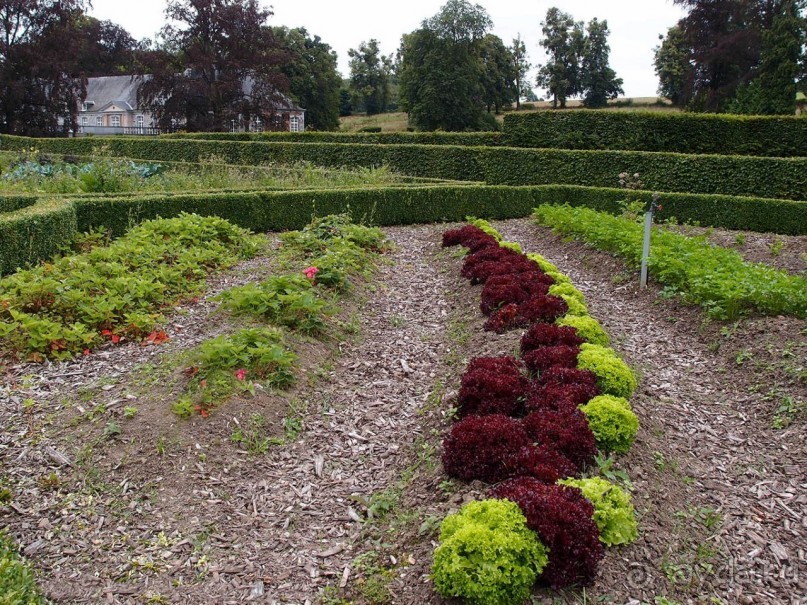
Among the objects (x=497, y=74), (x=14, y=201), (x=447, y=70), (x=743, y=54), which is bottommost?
(x=14, y=201)

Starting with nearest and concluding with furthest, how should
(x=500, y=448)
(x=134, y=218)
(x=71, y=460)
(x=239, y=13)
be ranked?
(x=500, y=448)
(x=71, y=460)
(x=134, y=218)
(x=239, y=13)

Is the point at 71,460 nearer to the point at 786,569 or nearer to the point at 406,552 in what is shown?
the point at 406,552

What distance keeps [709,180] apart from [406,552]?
14.9 meters

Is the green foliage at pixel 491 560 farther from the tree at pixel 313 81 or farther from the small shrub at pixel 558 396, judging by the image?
the tree at pixel 313 81

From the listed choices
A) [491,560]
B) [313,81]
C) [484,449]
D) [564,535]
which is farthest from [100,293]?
[313,81]

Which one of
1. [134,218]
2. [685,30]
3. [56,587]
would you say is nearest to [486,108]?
[685,30]

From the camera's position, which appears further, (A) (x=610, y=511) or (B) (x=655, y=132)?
(B) (x=655, y=132)

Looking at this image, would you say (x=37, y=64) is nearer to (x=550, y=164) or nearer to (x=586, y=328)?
(x=550, y=164)

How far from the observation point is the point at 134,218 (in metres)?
10.6

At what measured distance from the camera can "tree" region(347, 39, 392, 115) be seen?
216 ft

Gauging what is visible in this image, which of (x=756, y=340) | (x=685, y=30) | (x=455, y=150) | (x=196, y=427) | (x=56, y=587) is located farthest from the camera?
(x=685, y=30)

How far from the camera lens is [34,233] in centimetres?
836

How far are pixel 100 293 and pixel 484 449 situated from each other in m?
4.69

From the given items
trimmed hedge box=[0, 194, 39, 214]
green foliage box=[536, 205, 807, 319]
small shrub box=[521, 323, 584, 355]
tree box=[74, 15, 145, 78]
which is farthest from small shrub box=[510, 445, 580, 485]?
tree box=[74, 15, 145, 78]
